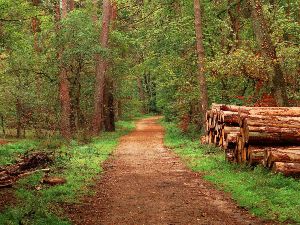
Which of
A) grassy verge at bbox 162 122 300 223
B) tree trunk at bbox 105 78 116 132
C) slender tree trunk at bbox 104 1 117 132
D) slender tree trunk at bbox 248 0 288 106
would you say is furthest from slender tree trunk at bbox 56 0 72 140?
slender tree trunk at bbox 248 0 288 106

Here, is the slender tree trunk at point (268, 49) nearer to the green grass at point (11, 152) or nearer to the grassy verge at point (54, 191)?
A: the grassy verge at point (54, 191)

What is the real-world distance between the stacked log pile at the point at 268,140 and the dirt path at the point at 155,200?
5.82ft

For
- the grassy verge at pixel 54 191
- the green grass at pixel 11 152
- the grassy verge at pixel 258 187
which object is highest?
the green grass at pixel 11 152

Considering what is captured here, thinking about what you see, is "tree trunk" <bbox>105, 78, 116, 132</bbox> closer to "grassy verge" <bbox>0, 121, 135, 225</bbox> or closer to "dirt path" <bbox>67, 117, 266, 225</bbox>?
"grassy verge" <bbox>0, 121, 135, 225</bbox>

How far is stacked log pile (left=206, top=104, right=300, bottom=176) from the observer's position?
1145 centimetres

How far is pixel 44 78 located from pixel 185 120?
9207 millimetres

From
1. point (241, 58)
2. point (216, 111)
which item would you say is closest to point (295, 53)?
point (241, 58)

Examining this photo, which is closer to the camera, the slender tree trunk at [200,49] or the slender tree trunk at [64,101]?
the slender tree trunk at [200,49]

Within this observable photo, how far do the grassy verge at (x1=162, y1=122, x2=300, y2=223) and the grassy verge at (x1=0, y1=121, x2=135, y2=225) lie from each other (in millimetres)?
3649

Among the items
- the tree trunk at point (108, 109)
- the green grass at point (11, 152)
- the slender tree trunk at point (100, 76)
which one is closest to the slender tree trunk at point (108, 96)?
the tree trunk at point (108, 109)

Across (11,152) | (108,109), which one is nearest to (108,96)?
(108,109)

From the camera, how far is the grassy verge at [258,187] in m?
8.53

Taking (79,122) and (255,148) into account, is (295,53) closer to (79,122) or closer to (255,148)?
(255,148)

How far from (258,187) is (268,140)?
2676mm
